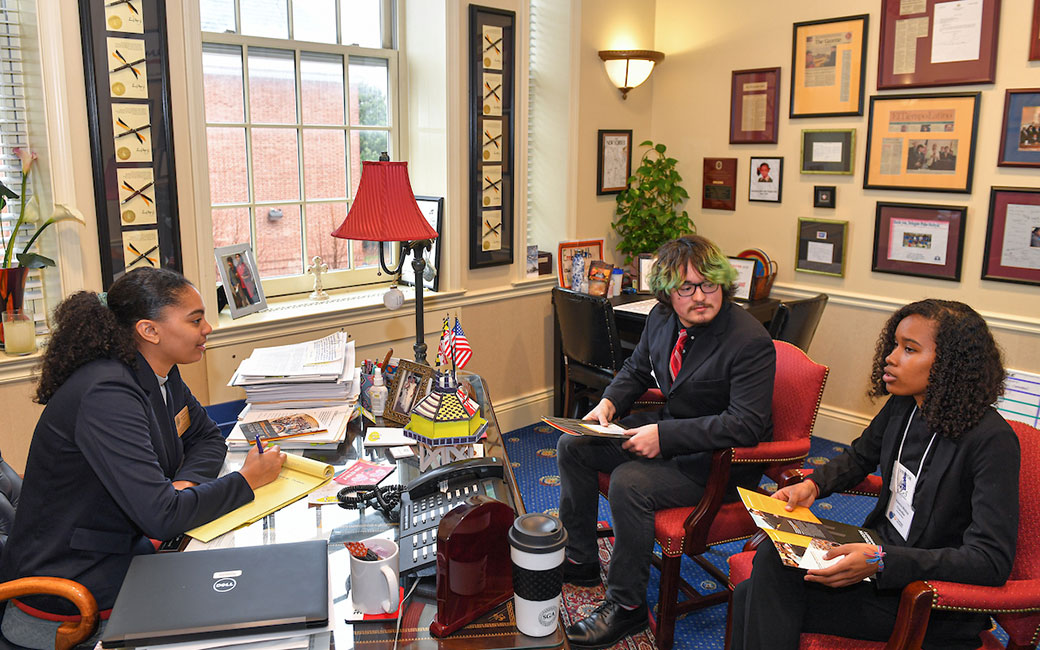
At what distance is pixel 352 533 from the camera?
1.67m

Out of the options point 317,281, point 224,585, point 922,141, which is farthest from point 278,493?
point 922,141

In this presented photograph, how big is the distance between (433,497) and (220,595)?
0.52 metres

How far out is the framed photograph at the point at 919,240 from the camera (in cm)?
365

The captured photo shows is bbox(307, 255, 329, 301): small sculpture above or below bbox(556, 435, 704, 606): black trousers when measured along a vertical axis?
above

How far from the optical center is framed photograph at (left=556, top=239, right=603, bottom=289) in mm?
4258

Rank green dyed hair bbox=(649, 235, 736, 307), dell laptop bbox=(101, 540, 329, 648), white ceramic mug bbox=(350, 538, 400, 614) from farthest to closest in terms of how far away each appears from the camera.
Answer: green dyed hair bbox=(649, 235, 736, 307)
white ceramic mug bbox=(350, 538, 400, 614)
dell laptop bbox=(101, 540, 329, 648)

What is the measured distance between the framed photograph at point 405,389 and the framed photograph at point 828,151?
8.60 ft

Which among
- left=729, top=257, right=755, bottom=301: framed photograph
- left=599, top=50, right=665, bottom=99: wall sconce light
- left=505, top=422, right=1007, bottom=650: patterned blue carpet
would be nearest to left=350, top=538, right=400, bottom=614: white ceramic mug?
left=505, top=422, right=1007, bottom=650: patterned blue carpet

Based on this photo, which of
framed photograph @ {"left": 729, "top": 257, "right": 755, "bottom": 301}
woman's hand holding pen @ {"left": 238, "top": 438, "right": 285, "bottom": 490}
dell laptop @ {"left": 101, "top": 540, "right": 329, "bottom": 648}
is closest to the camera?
dell laptop @ {"left": 101, "top": 540, "right": 329, "bottom": 648}

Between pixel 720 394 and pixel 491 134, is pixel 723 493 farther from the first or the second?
pixel 491 134

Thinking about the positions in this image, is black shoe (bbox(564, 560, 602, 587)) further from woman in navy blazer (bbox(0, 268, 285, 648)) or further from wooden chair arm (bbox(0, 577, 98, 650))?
wooden chair arm (bbox(0, 577, 98, 650))

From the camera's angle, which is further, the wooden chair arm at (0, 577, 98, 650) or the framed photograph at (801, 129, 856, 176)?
the framed photograph at (801, 129, 856, 176)

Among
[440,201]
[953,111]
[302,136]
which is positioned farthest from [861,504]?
[302,136]

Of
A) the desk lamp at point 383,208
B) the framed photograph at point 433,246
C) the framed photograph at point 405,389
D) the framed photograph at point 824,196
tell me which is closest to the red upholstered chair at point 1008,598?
the framed photograph at point 405,389
